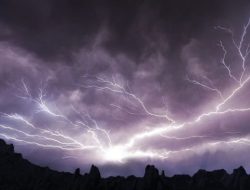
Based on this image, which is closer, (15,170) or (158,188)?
(158,188)

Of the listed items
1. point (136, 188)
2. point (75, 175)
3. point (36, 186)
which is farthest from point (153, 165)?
point (36, 186)

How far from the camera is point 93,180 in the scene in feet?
373

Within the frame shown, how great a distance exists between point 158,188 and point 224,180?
27981 millimetres

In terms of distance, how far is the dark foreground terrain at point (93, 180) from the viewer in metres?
110

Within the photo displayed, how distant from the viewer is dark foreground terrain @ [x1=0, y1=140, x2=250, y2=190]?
110 m

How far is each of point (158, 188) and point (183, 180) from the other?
112ft

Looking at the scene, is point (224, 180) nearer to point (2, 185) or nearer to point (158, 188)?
point (158, 188)

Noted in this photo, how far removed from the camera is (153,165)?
4582 inches

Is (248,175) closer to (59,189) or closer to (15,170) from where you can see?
(59,189)

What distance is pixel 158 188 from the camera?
4200 inches

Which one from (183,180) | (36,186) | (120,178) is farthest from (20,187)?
(183,180)

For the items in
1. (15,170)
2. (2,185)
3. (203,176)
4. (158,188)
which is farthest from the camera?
(15,170)

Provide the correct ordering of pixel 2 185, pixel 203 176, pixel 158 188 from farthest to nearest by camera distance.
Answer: pixel 203 176 < pixel 2 185 < pixel 158 188

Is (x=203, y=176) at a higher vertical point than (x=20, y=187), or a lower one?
higher
